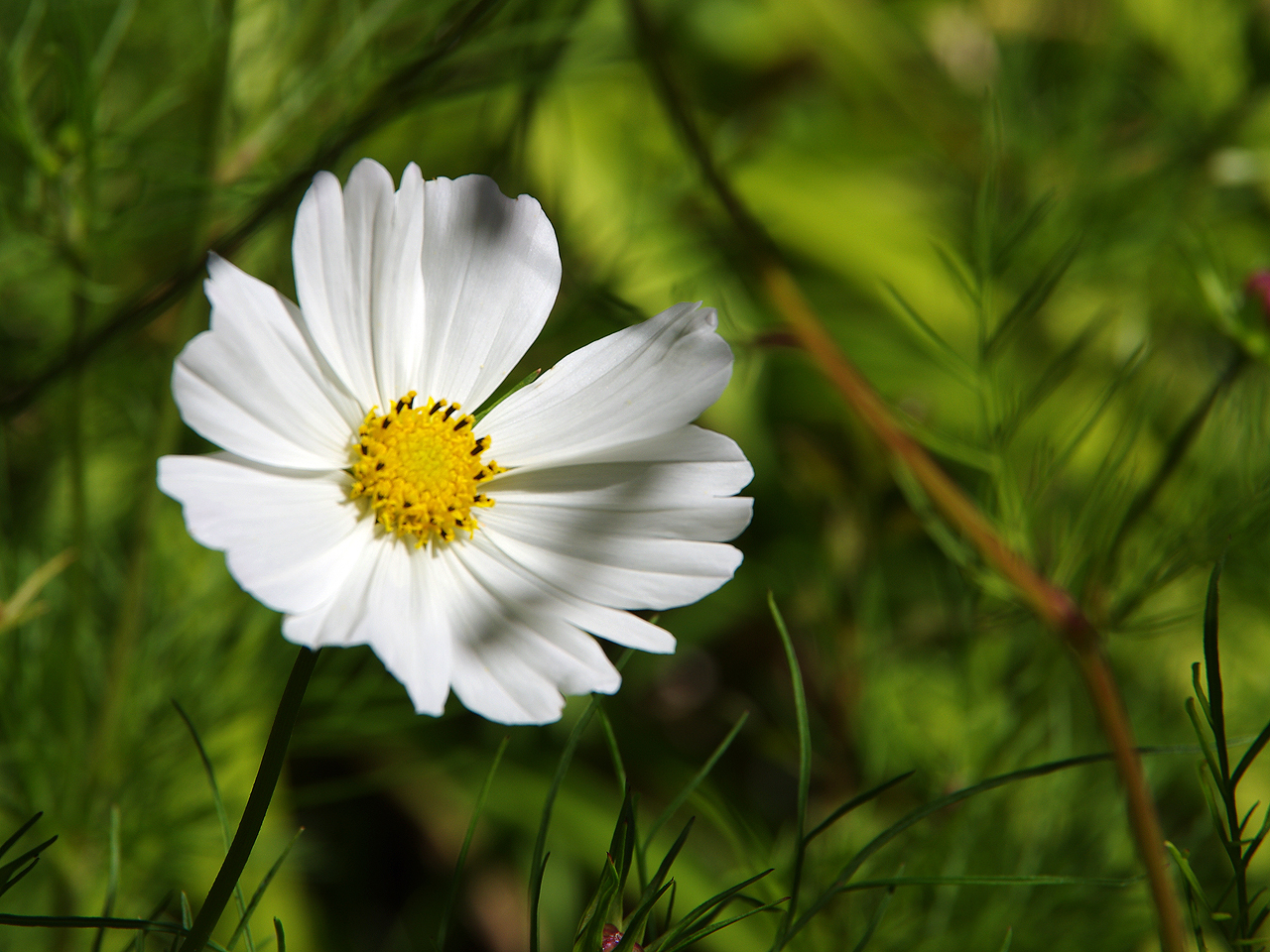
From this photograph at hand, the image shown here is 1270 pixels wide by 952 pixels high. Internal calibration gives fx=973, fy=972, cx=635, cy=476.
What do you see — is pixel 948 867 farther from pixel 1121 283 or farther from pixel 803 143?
pixel 803 143

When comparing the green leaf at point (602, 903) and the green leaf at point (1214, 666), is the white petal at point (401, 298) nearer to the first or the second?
the green leaf at point (602, 903)

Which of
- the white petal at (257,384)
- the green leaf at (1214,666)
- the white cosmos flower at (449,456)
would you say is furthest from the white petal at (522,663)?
the green leaf at (1214,666)

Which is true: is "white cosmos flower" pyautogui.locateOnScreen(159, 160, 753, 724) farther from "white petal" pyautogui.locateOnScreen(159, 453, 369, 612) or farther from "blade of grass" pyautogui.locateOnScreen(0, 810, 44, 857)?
"blade of grass" pyautogui.locateOnScreen(0, 810, 44, 857)

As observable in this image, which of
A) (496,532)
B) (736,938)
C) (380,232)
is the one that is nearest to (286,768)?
(736,938)

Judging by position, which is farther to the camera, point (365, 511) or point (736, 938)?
point (736, 938)

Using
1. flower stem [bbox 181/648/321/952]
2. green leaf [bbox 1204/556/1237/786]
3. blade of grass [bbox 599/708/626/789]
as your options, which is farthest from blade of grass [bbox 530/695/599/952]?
green leaf [bbox 1204/556/1237/786]

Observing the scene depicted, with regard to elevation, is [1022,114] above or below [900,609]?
above
